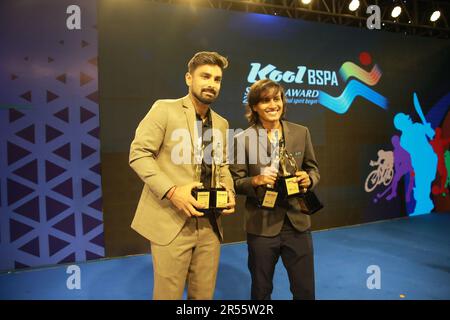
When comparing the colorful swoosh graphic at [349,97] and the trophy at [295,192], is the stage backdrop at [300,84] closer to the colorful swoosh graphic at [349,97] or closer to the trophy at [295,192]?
the colorful swoosh graphic at [349,97]

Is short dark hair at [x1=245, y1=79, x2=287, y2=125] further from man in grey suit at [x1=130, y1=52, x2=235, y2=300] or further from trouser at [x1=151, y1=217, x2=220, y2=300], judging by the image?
trouser at [x1=151, y1=217, x2=220, y2=300]

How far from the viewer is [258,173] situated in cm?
192

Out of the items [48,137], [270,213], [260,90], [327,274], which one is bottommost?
[327,274]

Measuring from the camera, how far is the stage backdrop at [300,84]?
382 centimetres

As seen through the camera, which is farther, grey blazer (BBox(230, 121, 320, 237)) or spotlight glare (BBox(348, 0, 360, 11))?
spotlight glare (BBox(348, 0, 360, 11))

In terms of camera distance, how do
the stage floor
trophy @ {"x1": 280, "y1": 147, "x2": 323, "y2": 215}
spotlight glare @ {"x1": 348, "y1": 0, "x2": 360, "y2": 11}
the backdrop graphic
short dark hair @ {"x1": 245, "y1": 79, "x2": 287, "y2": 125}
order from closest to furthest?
1. trophy @ {"x1": 280, "y1": 147, "x2": 323, "y2": 215}
2. short dark hair @ {"x1": 245, "y1": 79, "x2": 287, "y2": 125}
3. the stage floor
4. the backdrop graphic
5. spotlight glare @ {"x1": 348, "y1": 0, "x2": 360, "y2": 11}

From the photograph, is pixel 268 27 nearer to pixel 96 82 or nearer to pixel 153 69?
pixel 153 69

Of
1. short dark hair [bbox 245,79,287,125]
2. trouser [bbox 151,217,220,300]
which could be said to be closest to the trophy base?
trouser [bbox 151,217,220,300]

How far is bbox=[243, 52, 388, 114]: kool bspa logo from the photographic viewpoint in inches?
179

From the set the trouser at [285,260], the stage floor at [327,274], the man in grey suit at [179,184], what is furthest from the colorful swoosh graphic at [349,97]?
the man in grey suit at [179,184]

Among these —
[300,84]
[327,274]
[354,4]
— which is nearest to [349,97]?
[300,84]

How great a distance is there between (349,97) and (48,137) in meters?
4.16

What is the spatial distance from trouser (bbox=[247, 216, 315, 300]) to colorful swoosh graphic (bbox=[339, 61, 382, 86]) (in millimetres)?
3829

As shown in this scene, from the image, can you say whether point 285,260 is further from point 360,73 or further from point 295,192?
point 360,73
